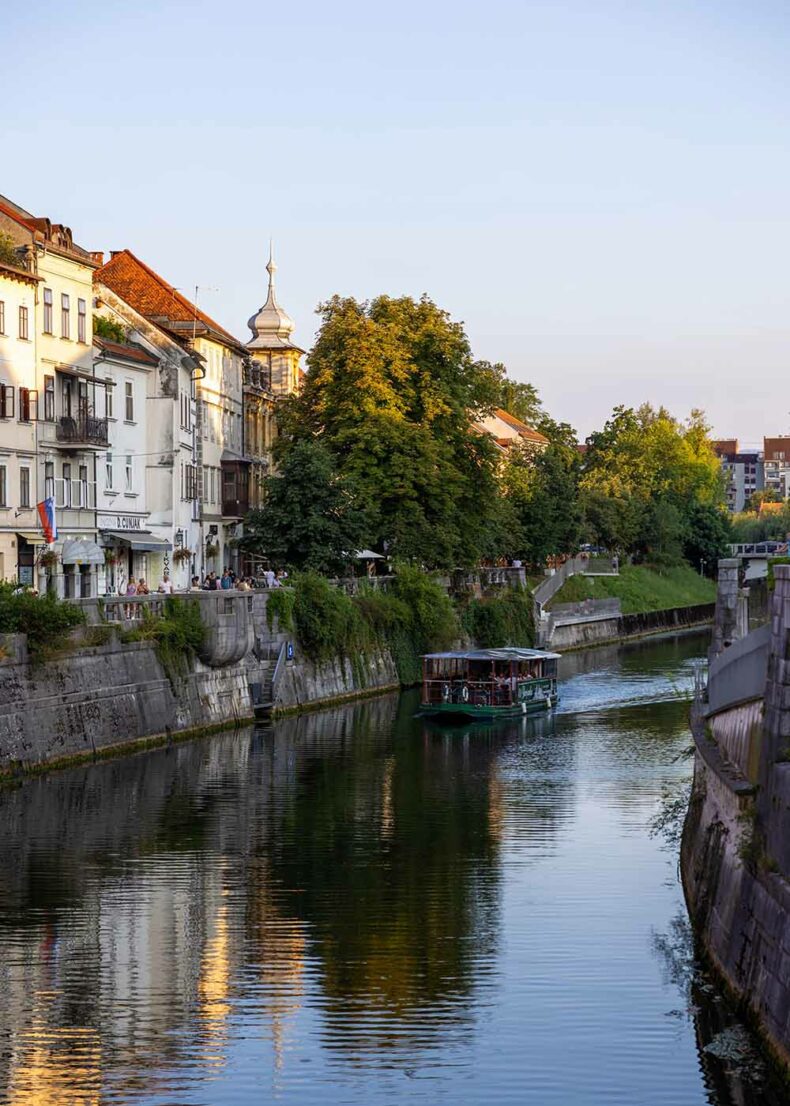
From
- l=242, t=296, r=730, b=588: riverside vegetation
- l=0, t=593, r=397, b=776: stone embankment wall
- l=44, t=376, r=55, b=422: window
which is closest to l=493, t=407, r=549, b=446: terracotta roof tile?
l=242, t=296, r=730, b=588: riverside vegetation

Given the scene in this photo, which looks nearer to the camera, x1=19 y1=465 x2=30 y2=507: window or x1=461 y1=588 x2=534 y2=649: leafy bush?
x1=19 y1=465 x2=30 y2=507: window

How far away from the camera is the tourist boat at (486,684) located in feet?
199

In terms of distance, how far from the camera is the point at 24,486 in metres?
57.7

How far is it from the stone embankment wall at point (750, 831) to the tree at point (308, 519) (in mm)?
37953

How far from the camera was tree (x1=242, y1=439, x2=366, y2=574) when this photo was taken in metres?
65.2

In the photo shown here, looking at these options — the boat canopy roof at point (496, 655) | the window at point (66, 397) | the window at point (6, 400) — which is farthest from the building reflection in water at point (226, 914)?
the window at point (66, 397)

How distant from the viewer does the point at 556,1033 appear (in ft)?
71.6

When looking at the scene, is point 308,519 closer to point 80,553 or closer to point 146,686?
point 80,553

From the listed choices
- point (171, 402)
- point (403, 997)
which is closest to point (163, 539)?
point (171, 402)

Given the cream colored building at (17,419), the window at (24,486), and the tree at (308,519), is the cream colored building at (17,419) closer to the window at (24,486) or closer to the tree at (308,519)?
the window at (24,486)

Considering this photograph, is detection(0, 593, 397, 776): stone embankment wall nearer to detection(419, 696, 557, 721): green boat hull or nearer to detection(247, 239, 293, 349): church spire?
detection(419, 696, 557, 721): green boat hull

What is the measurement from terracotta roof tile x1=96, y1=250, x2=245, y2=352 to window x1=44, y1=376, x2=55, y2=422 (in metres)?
20.3

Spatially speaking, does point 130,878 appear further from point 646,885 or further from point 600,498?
point 600,498

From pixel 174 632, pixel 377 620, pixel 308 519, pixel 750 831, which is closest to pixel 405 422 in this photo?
pixel 308 519
